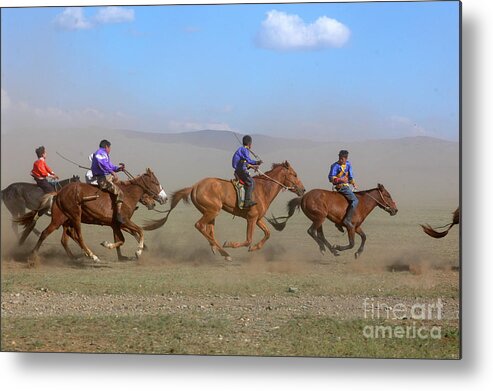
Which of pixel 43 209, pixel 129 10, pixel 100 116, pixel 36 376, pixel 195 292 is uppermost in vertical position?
pixel 129 10

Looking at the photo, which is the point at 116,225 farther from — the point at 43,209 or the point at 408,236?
the point at 408,236

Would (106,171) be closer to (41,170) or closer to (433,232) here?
(41,170)

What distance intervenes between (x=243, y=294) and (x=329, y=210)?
0.93 metres

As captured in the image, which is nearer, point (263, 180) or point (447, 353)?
point (447, 353)

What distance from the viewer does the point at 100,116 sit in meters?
8.27

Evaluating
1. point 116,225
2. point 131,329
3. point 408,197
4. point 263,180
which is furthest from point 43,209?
point 408,197

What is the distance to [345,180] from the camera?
325 inches

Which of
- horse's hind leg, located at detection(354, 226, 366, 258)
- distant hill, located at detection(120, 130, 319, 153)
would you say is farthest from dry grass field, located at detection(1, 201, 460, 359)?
distant hill, located at detection(120, 130, 319, 153)

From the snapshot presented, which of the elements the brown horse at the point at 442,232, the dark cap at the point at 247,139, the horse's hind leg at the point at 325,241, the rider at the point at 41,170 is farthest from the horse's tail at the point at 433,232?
the rider at the point at 41,170

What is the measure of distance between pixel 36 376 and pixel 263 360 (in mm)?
1732

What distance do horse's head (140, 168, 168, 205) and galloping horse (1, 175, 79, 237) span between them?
0.53 metres

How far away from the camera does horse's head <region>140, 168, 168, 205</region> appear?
8.38 m

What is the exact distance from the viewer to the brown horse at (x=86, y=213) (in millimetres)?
8484

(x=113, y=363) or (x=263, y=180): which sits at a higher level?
(x=263, y=180)
